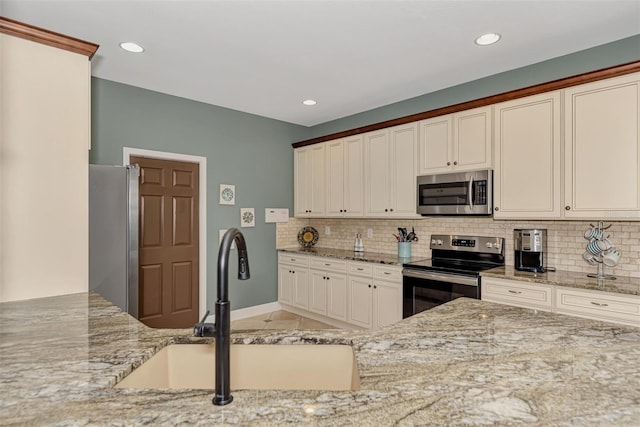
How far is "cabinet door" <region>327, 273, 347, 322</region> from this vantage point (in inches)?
158

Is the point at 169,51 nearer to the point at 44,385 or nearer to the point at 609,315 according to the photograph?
the point at 44,385

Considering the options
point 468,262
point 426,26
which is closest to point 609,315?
point 468,262

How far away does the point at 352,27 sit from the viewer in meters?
2.48

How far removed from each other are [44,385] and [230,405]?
0.53 m

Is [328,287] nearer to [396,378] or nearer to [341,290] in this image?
[341,290]

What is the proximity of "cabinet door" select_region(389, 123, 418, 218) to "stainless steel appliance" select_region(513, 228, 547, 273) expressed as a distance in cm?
101

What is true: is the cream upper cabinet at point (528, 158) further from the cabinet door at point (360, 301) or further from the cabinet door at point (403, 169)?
the cabinet door at point (360, 301)

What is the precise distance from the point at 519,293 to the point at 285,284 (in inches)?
115

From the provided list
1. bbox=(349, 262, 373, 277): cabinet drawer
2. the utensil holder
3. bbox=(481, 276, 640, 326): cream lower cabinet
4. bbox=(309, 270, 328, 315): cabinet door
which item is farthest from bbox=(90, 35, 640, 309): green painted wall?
bbox=(481, 276, 640, 326): cream lower cabinet

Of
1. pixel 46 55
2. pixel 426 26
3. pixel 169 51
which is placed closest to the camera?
pixel 46 55

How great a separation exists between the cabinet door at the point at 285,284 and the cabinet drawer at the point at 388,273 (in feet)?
4.63

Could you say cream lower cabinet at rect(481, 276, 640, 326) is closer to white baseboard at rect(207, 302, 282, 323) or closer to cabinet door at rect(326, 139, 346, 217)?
cabinet door at rect(326, 139, 346, 217)

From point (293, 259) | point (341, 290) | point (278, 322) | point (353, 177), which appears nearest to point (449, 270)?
point (341, 290)

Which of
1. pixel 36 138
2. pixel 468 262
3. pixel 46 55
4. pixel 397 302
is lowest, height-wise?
pixel 397 302
